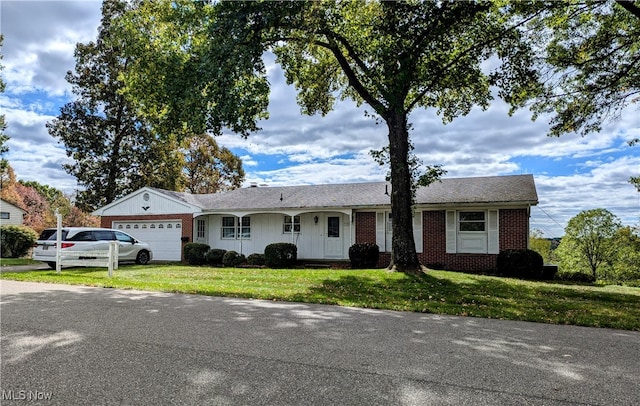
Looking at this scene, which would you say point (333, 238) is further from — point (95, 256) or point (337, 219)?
point (95, 256)

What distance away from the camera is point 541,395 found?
11.2 ft

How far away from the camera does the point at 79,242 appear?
1592 centimetres

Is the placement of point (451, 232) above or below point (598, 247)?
above

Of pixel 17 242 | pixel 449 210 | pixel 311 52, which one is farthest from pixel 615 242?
pixel 17 242

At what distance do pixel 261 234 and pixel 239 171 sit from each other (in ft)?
66.6

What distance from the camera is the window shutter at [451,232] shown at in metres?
18.1

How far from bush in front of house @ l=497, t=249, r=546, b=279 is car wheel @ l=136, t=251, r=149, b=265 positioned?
15466mm

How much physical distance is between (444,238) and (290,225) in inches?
304

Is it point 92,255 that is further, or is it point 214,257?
point 214,257

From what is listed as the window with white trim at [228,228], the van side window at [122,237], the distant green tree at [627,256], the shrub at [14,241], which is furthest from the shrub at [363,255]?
the shrub at [14,241]

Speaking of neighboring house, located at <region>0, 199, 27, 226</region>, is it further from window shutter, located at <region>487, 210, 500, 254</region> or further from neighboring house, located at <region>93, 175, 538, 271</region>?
window shutter, located at <region>487, 210, 500, 254</region>

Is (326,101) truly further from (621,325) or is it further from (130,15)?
(621,325)

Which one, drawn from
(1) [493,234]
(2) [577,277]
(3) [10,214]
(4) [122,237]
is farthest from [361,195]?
(3) [10,214]

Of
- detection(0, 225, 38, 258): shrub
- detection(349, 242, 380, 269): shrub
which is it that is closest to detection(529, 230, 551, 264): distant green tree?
detection(349, 242, 380, 269): shrub
